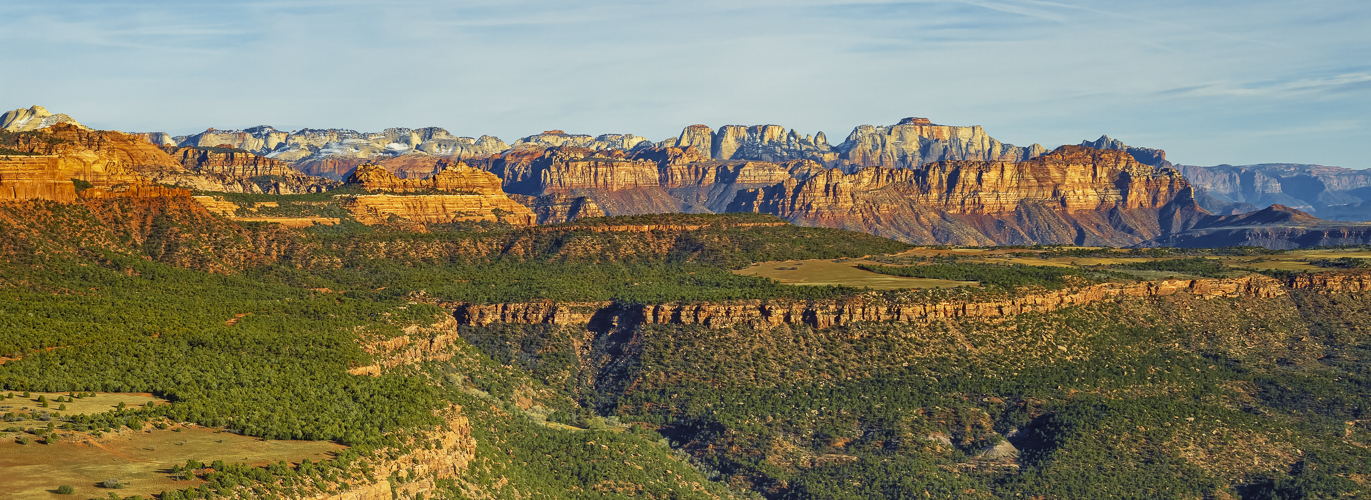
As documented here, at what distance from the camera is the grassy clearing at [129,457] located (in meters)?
64.3

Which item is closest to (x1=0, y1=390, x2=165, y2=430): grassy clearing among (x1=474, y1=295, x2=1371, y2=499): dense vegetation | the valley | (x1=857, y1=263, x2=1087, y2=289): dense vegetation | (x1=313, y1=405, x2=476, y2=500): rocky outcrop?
the valley

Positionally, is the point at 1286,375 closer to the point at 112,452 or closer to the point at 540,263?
the point at 540,263

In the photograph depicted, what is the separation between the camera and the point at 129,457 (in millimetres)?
71562

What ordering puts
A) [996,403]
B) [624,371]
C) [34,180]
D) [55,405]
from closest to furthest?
[55,405] < [996,403] < [624,371] < [34,180]

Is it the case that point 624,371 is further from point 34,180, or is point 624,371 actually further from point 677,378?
point 34,180

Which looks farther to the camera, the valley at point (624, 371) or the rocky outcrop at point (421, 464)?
the valley at point (624, 371)

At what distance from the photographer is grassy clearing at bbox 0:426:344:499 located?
64312mm

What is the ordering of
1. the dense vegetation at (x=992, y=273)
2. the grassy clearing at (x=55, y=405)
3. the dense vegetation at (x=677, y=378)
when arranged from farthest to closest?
the dense vegetation at (x=992, y=273), the dense vegetation at (x=677, y=378), the grassy clearing at (x=55, y=405)

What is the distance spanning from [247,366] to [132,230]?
7601cm

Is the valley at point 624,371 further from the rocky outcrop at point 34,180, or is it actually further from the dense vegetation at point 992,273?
the dense vegetation at point 992,273

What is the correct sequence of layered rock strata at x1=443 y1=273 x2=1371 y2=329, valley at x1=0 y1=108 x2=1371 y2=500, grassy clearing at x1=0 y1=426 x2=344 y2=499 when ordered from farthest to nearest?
layered rock strata at x1=443 y1=273 x2=1371 y2=329 < valley at x1=0 y1=108 x2=1371 y2=500 < grassy clearing at x1=0 y1=426 x2=344 y2=499

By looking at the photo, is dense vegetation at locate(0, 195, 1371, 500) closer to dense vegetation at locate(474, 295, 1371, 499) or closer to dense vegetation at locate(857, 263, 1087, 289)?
dense vegetation at locate(474, 295, 1371, 499)

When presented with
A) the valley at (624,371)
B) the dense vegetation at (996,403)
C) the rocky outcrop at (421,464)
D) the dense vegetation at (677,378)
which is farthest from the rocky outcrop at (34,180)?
the rocky outcrop at (421,464)

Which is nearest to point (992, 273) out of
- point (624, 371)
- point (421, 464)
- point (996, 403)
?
point (996, 403)
